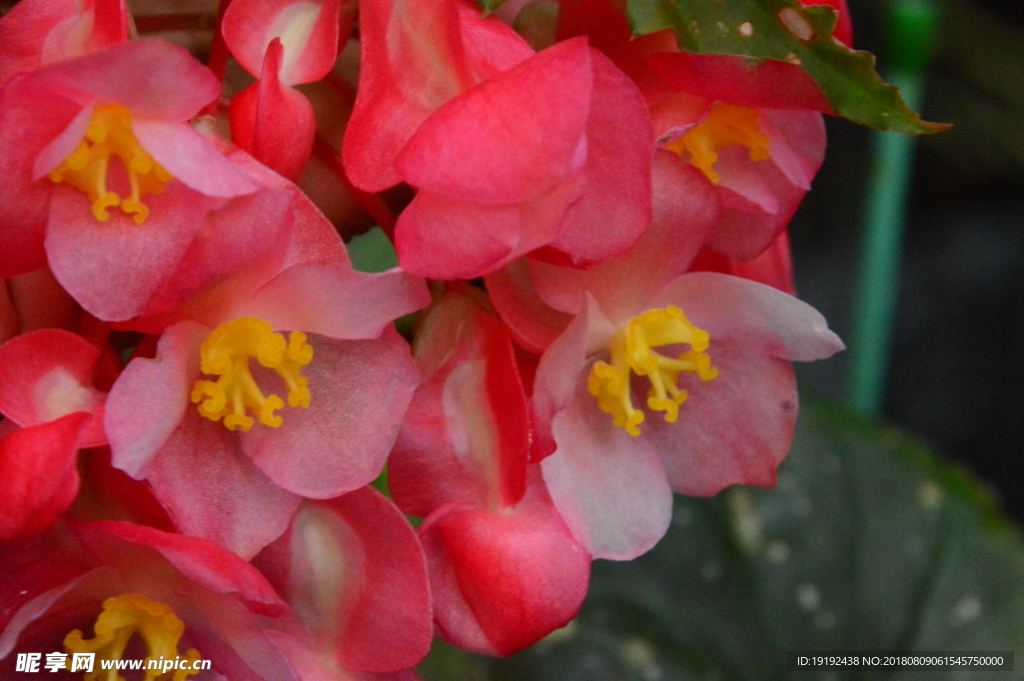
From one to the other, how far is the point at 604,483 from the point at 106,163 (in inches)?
6.8

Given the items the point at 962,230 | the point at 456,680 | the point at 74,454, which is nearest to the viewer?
the point at 74,454

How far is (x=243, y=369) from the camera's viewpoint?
0.27m

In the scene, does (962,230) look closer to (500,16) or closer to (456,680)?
(456,680)

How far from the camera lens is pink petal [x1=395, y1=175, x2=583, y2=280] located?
241mm

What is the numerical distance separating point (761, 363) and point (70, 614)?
0.76 feet

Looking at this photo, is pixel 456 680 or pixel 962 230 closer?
pixel 456 680

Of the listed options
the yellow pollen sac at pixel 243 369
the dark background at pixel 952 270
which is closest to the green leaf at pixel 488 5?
the yellow pollen sac at pixel 243 369

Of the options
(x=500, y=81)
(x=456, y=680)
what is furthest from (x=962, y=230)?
(x=500, y=81)

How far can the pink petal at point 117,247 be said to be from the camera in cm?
24

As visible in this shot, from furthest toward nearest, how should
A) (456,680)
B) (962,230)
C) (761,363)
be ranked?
(962,230) < (456,680) < (761,363)

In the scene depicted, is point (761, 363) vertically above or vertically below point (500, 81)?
below

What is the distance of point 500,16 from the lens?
0.98ft

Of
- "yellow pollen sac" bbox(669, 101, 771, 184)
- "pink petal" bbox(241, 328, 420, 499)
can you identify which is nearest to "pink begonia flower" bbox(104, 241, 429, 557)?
"pink petal" bbox(241, 328, 420, 499)

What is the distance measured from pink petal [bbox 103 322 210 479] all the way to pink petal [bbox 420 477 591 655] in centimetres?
8
